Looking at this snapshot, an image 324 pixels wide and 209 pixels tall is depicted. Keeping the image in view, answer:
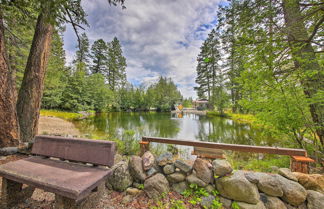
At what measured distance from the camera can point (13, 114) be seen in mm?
2533

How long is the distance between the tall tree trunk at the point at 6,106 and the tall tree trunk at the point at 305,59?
5295 millimetres

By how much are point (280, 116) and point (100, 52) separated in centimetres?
2772

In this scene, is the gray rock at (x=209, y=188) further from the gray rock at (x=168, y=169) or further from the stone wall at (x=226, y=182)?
the gray rock at (x=168, y=169)

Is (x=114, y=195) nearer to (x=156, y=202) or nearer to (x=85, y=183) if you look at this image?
(x=156, y=202)

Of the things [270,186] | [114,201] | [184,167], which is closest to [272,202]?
[270,186]

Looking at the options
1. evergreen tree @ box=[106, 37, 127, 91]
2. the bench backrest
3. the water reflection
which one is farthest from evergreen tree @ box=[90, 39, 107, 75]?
the bench backrest

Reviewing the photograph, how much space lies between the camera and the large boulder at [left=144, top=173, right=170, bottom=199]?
1707 mm

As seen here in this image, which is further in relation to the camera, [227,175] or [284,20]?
[284,20]

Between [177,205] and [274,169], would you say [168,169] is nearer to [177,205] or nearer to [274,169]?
[177,205]

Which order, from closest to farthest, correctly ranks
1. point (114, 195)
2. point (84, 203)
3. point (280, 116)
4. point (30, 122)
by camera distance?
1. point (84, 203)
2. point (114, 195)
3. point (280, 116)
4. point (30, 122)

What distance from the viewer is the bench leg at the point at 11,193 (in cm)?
136

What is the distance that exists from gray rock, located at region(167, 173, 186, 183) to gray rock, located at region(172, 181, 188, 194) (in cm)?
6

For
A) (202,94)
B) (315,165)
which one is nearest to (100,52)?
(202,94)

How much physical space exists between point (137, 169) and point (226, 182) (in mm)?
1355
